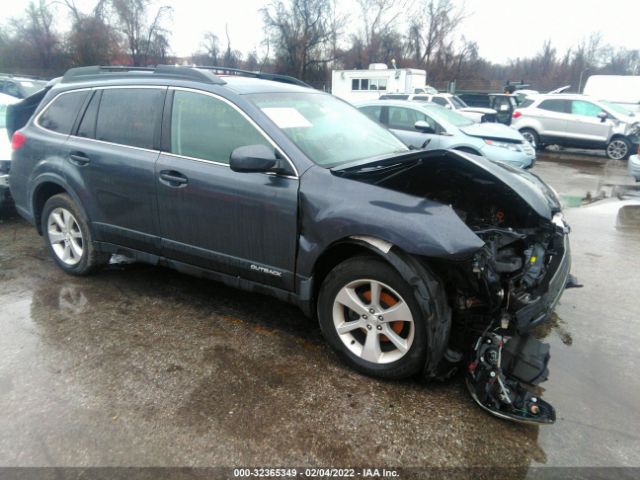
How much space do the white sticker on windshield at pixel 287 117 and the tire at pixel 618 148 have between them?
13.0 meters

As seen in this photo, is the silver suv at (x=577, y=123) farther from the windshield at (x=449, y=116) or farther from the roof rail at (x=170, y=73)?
the roof rail at (x=170, y=73)

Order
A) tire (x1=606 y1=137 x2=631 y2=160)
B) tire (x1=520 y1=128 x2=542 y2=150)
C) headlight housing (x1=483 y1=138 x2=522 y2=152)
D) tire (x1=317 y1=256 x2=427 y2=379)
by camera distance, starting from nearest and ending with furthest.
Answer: tire (x1=317 y1=256 x2=427 y2=379), headlight housing (x1=483 y1=138 x2=522 y2=152), tire (x1=606 y1=137 x2=631 y2=160), tire (x1=520 y1=128 x2=542 y2=150)

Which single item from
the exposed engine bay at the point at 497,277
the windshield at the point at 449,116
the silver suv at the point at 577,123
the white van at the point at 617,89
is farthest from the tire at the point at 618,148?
the exposed engine bay at the point at 497,277

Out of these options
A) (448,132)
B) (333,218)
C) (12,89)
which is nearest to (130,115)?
(333,218)

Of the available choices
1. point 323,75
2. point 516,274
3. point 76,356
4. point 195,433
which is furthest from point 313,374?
point 323,75

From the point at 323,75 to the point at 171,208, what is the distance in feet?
165

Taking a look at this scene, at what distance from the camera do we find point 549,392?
280 cm

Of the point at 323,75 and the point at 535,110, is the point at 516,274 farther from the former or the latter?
the point at 323,75

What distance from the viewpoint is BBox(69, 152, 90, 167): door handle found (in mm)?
3943

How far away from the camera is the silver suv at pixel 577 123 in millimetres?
13078

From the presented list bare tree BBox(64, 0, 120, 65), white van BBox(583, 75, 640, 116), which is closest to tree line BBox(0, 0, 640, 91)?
bare tree BBox(64, 0, 120, 65)

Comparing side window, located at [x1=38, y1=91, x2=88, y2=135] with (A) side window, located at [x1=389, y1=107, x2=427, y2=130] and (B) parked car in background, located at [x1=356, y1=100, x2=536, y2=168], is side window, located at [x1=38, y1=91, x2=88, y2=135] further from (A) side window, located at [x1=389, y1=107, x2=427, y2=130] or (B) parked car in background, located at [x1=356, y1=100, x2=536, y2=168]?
(A) side window, located at [x1=389, y1=107, x2=427, y2=130]

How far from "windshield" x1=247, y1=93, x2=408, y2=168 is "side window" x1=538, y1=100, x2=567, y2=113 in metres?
12.1

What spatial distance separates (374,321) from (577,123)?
13503 mm
